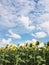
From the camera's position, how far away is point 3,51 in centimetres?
865

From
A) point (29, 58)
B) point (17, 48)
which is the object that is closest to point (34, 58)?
point (29, 58)

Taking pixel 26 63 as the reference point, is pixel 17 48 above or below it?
above

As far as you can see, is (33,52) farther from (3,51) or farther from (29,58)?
(3,51)

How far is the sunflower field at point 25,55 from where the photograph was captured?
8.01m

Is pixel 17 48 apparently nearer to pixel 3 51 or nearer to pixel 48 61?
pixel 3 51

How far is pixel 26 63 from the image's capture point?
8.16 meters

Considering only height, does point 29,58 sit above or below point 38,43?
below

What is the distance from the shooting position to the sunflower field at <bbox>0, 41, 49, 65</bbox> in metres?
8.01

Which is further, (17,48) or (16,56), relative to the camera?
(17,48)

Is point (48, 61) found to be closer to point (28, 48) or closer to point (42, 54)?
point (42, 54)

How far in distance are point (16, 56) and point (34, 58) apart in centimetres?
66

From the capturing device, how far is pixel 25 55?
8328mm

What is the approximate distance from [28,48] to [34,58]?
1.94 feet

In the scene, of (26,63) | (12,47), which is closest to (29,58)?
(26,63)
